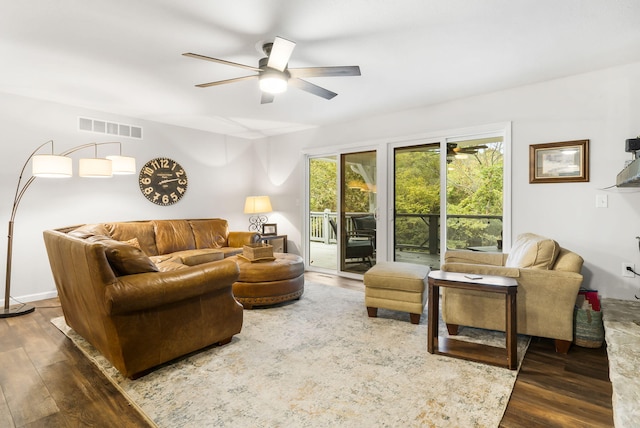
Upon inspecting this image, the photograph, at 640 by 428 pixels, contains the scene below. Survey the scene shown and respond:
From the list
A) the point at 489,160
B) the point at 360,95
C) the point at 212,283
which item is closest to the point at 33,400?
the point at 212,283

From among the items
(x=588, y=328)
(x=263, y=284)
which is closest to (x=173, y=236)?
(x=263, y=284)

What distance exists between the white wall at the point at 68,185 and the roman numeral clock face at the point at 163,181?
0.09m

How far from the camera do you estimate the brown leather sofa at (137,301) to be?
202 cm

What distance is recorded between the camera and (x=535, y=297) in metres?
2.50

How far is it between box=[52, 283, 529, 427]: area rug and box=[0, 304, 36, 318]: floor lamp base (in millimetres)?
812

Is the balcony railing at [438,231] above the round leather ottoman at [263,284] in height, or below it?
above

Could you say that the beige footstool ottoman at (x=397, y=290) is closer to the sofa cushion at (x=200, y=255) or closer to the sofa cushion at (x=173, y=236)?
the sofa cushion at (x=200, y=255)

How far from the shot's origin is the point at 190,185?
5469mm

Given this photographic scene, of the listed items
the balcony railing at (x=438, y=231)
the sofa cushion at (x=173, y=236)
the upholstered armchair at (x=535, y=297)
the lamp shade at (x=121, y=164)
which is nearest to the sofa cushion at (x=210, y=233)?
the sofa cushion at (x=173, y=236)

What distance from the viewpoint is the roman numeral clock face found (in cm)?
492

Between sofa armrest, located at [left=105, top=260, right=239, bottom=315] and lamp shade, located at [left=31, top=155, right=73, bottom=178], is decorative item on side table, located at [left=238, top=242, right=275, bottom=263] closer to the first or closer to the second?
sofa armrest, located at [left=105, top=260, right=239, bottom=315]

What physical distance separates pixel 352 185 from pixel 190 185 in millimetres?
2724

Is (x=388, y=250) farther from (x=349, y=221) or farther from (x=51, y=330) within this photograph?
(x=51, y=330)

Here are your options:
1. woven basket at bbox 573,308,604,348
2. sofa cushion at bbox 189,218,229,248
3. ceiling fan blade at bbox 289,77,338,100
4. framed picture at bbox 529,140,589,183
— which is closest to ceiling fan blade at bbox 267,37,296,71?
ceiling fan blade at bbox 289,77,338,100
